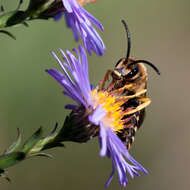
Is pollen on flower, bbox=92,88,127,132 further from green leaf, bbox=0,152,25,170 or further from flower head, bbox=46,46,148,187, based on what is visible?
green leaf, bbox=0,152,25,170

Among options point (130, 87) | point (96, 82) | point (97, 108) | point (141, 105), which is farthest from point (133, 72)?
point (96, 82)

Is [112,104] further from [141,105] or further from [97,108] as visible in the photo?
[97,108]

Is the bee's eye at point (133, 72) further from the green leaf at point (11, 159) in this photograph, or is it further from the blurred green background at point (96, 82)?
the blurred green background at point (96, 82)

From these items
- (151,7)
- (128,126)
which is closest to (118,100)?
(128,126)

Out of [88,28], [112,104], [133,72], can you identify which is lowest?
[112,104]

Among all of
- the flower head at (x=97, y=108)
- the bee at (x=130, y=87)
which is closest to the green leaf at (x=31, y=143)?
the flower head at (x=97, y=108)

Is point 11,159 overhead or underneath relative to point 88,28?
underneath
